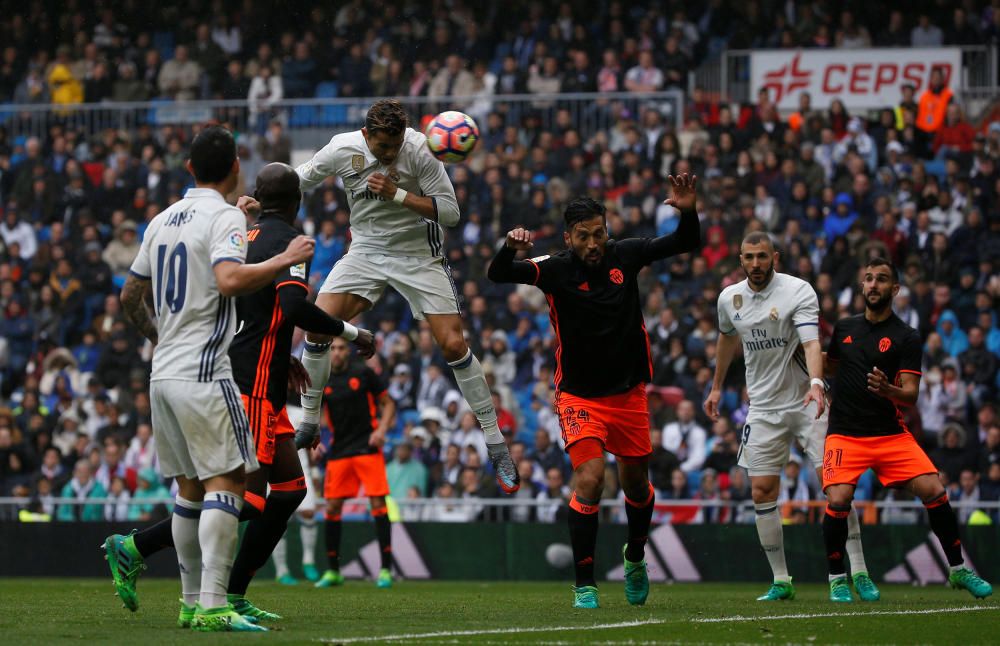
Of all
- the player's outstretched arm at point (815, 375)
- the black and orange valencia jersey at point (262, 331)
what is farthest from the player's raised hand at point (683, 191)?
the black and orange valencia jersey at point (262, 331)

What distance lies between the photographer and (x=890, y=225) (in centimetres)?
2102

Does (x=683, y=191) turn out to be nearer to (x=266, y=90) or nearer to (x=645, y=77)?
(x=645, y=77)

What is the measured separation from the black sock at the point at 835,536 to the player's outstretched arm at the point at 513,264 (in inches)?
124

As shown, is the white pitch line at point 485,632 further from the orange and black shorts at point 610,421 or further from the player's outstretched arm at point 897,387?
the player's outstretched arm at point 897,387

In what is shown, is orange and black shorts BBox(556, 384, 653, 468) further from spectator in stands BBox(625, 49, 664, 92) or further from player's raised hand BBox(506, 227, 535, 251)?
spectator in stands BBox(625, 49, 664, 92)

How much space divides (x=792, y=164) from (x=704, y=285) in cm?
240

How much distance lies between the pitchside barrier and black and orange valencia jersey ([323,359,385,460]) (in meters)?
2.57

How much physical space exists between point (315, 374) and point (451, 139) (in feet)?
7.05

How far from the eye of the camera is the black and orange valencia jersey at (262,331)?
891 centimetres

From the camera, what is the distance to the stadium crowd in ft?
65.0

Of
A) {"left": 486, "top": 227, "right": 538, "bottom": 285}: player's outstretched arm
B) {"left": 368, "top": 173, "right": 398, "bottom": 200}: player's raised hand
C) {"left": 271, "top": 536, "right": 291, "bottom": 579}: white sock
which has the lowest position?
{"left": 271, "top": 536, "right": 291, "bottom": 579}: white sock

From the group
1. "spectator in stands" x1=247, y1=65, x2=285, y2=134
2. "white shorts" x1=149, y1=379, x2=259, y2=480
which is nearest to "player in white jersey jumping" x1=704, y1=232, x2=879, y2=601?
"white shorts" x1=149, y1=379, x2=259, y2=480

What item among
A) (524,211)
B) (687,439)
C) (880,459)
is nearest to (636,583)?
(880,459)

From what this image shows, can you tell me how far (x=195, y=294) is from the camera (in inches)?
307
